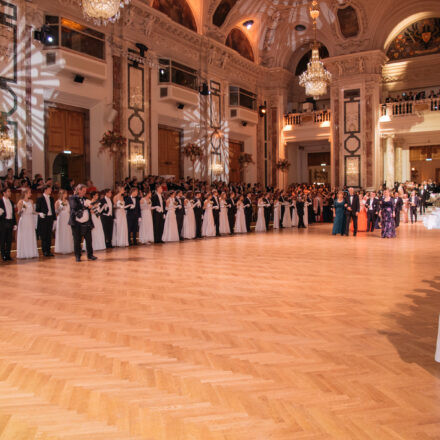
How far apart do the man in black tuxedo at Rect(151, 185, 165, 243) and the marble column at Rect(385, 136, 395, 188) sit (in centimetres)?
1576

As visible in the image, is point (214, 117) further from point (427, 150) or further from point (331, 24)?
point (427, 150)

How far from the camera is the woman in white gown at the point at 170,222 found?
12570mm

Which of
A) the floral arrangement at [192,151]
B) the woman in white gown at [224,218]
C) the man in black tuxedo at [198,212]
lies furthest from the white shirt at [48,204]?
the floral arrangement at [192,151]

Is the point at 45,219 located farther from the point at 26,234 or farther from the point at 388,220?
the point at 388,220

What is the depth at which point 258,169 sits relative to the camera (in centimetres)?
2445

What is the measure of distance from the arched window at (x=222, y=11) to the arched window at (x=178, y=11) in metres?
1.28

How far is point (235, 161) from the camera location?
2316cm

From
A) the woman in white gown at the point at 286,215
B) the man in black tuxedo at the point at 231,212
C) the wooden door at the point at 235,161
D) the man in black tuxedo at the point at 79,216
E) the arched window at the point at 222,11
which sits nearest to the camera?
the man in black tuxedo at the point at 79,216

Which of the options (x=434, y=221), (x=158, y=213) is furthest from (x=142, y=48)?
(x=434, y=221)

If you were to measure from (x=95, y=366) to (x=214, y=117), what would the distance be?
18149 millimetres

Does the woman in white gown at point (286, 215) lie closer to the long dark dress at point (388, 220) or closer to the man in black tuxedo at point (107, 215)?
the long dark dress at point (388, 220)

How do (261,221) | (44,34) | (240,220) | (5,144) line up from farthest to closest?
(261,221) < (240,220) < (44,34) < (5,144)

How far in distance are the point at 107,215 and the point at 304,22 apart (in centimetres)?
1826

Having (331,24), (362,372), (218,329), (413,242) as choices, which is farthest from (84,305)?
(331,24)
